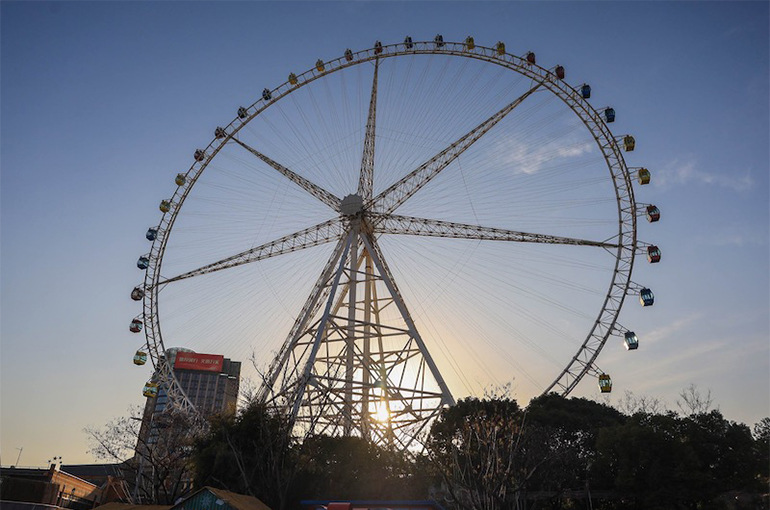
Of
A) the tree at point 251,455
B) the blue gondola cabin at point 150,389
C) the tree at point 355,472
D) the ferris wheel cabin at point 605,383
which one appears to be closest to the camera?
the tree at point 251,455

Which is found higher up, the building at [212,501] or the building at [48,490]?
the building at [48,490]

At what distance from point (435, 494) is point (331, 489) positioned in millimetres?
5402

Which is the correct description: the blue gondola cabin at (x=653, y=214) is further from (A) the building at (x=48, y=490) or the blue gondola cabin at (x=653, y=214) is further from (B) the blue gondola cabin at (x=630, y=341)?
(A) the building at (x=48, y=490)

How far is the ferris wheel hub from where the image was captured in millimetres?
35875

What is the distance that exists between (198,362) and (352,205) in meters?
107

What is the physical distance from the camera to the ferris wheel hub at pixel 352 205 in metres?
35.9

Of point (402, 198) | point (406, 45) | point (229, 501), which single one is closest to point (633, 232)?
point (402, 198)

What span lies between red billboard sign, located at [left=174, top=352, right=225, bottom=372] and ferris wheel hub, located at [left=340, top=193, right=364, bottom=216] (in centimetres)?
10218

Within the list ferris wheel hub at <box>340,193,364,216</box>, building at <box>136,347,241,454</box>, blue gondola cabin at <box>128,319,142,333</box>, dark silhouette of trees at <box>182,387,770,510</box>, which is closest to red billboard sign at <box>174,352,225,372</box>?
building at <box>136,347,241,454</box>

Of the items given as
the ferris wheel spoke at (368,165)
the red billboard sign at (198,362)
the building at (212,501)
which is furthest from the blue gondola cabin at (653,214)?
the red billboard sign at (198,362)

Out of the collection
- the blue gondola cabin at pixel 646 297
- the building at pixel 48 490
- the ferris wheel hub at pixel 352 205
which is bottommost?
the building at pixel 48 490

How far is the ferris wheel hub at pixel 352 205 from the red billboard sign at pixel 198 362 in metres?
102

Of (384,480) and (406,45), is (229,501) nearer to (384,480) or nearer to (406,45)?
(384,480)

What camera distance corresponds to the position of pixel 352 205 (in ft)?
118
